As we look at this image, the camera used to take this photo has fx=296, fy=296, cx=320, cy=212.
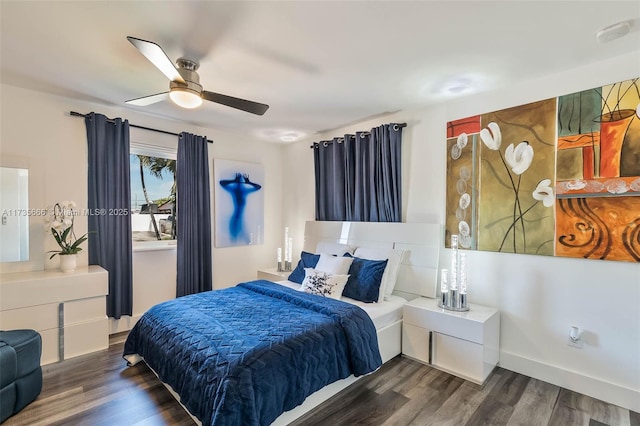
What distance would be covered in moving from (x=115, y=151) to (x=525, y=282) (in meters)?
4.43

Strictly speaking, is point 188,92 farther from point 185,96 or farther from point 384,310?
point 384,310

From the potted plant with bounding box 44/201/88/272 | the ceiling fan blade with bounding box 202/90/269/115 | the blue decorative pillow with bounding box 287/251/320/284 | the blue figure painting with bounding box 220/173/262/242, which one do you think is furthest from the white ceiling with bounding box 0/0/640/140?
the blue decorative pillow with bounding box 287/251/320/284

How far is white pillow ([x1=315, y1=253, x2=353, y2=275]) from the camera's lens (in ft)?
10.2

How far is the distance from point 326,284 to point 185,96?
2.03 metres

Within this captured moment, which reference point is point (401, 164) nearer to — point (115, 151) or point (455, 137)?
point (455, 137)

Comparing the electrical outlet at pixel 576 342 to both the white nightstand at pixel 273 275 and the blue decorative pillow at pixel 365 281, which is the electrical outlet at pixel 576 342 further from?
the white nightstand at pixel 273 275

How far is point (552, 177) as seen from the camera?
2.51 meters

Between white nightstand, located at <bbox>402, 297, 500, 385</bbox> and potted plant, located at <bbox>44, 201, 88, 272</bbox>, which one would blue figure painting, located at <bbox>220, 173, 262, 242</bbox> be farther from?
white nightstand, located at <bbox>402, 297, 500, 385</bbox>

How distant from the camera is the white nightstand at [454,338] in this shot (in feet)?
8.11

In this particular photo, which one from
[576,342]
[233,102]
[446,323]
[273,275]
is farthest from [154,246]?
[576,342]

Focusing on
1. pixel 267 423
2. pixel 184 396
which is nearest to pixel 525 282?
pixel 267 423

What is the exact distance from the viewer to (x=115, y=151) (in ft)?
11.0

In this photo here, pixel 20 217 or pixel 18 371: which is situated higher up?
pixel 20 217

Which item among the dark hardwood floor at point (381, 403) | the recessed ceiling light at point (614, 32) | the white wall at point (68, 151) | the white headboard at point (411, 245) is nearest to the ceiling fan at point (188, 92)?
the white wall at point (68, 151)
